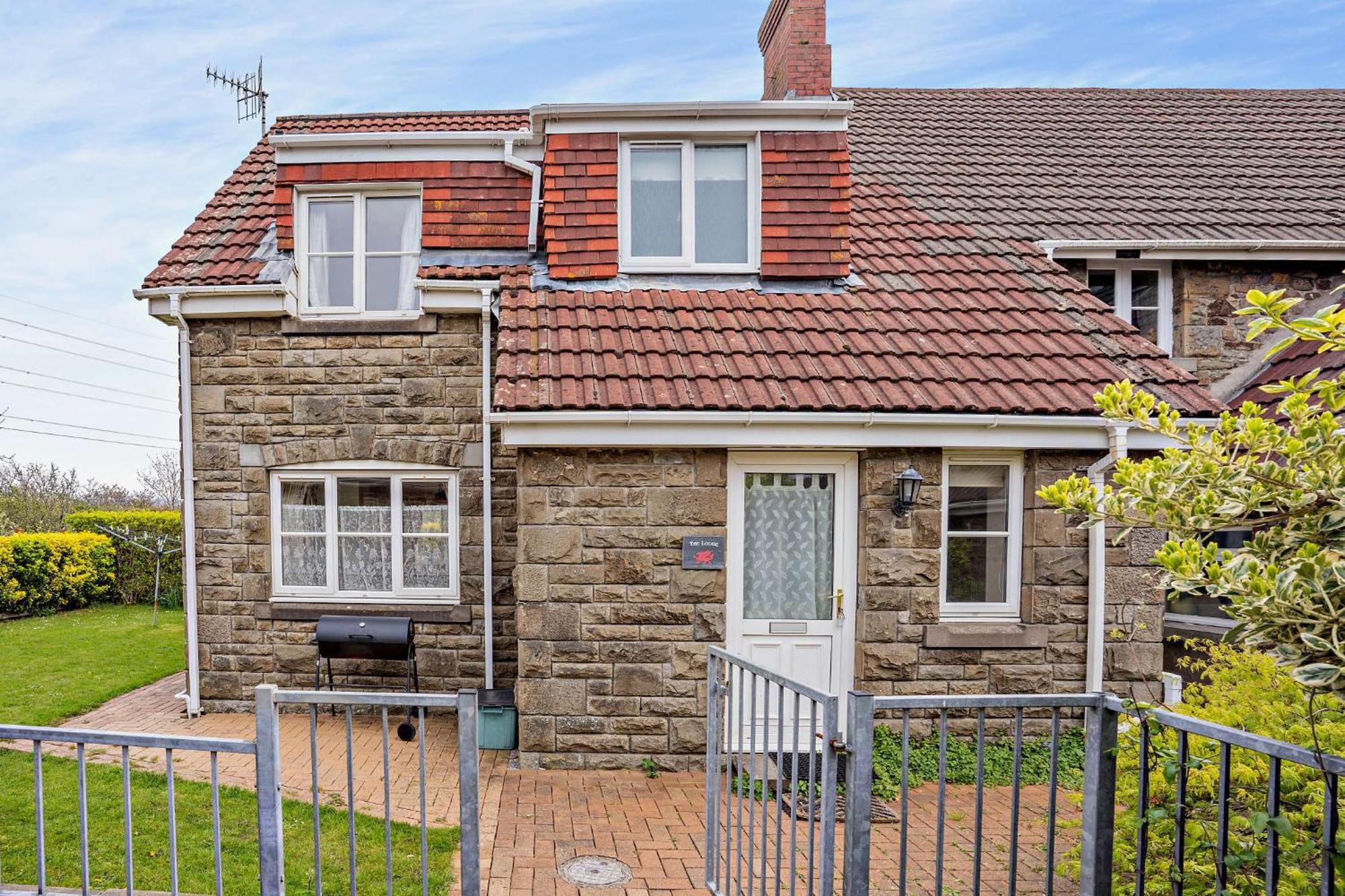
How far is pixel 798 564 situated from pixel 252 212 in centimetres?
752

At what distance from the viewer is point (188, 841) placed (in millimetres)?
5059

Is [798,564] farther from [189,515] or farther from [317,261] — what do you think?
[189,515]

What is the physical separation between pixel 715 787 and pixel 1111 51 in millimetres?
18116

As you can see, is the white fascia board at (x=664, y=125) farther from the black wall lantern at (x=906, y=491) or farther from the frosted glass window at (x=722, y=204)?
the black wall lantern at (x=906, y=491)

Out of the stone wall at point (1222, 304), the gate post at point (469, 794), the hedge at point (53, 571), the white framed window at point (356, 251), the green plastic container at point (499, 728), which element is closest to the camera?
the gate post at point (469, 794)

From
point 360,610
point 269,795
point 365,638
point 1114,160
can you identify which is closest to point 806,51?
point 1114,160

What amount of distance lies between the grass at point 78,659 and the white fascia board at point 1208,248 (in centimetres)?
1203

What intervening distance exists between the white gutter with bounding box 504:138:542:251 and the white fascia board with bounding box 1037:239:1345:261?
227 inches

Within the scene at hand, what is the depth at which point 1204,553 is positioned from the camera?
239cm

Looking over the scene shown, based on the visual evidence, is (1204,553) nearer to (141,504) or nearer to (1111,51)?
(1111,51)

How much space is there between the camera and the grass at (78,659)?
A: 836 centimetres

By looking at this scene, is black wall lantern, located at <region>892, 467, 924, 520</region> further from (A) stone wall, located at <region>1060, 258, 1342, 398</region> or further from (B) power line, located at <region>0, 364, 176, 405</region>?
(B) power line, located at <region>0, 364, 176, 405</region>

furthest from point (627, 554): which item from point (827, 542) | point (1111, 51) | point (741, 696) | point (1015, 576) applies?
point (1111, 51)

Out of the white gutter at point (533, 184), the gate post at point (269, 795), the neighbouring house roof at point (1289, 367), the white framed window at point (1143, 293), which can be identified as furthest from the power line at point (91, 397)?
the neighbouring house roof at point (1289, 367)
